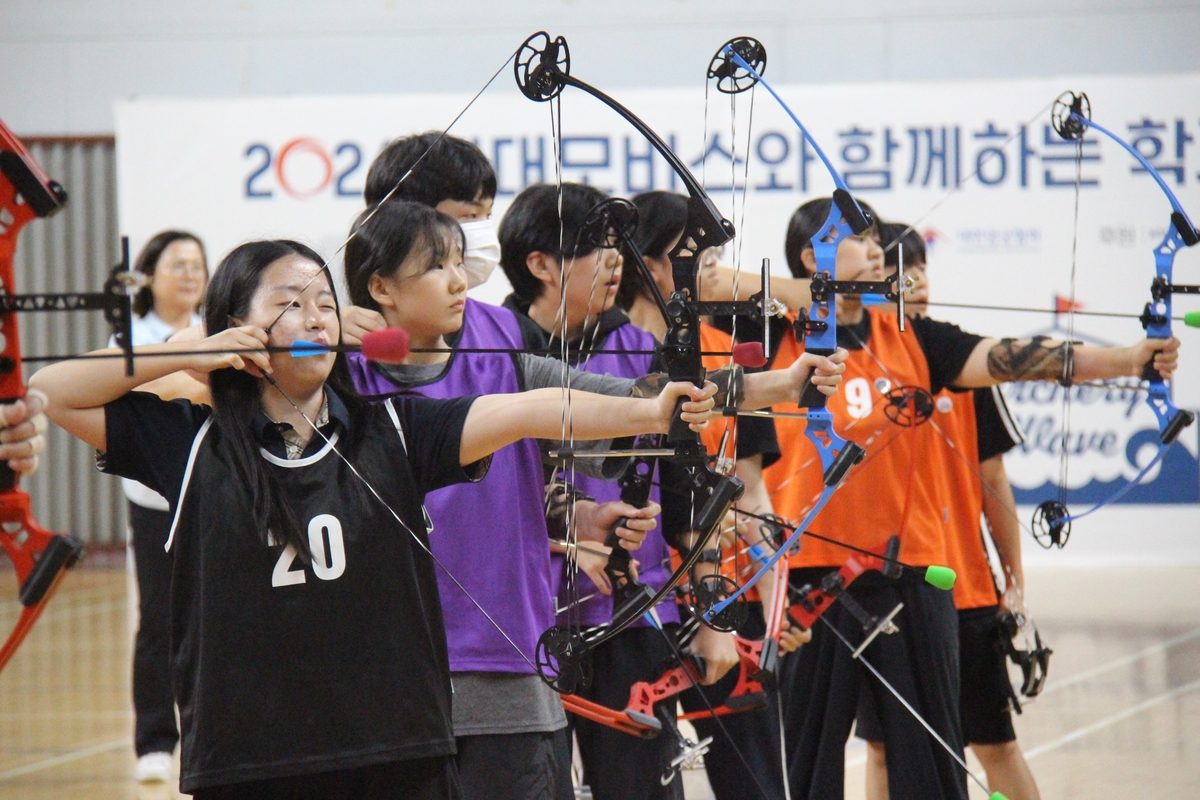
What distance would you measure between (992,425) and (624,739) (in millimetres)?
1087

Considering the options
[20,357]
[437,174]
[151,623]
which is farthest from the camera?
[151,623]

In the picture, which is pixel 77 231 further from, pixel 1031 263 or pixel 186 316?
pixel 1031 263

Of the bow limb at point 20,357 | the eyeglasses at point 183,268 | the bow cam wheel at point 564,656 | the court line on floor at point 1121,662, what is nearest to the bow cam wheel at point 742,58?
the bow cam wheel at point 564,656

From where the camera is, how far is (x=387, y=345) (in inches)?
50.9

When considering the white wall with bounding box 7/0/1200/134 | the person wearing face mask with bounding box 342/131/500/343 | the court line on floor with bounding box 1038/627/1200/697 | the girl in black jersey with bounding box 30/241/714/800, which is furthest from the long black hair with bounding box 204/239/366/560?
the white wall with bounding box 7/0/1200/134

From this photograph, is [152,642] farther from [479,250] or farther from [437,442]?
[437,442]

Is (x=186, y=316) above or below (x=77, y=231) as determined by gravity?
below

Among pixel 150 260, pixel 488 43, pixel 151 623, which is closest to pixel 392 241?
pixel 151 623

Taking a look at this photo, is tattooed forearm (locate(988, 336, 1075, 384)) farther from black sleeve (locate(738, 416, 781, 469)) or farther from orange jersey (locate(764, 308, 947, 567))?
black sleeve (locate(738, 416, 781, 469))

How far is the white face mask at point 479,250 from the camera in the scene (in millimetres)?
1935

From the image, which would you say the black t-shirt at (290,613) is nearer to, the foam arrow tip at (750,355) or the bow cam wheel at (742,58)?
the foam arrow tip at (750,355)

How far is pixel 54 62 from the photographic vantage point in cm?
736

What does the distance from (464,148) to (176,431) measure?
28.1 inches

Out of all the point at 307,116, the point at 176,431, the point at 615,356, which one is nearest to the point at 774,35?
the point at 307,116
